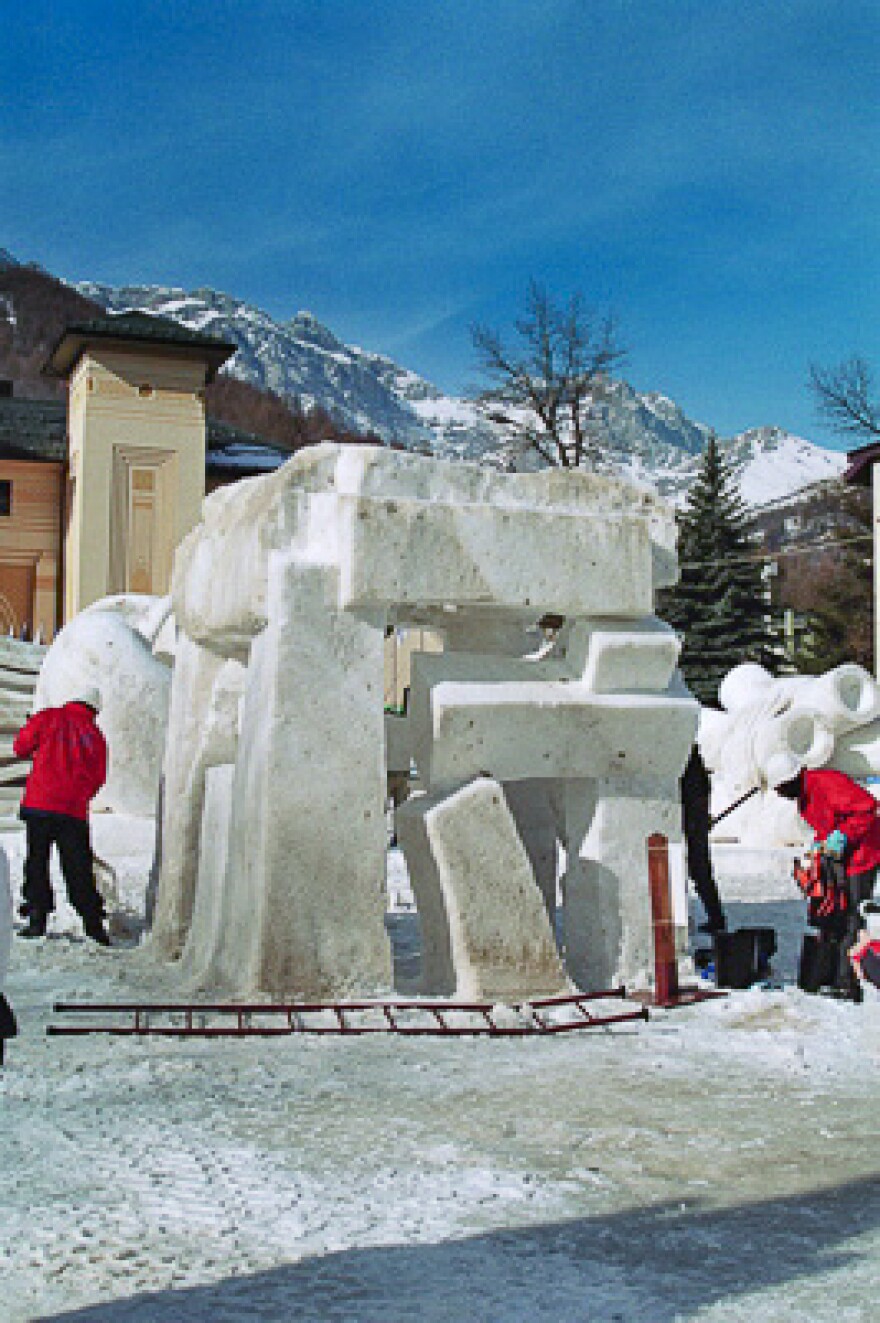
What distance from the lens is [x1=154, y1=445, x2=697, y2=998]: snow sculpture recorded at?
18.2ft

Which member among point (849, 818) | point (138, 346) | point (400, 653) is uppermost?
point (138, 346)

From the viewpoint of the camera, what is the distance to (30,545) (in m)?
30.7

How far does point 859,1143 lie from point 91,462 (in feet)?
87.0

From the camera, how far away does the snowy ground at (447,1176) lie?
273 cm

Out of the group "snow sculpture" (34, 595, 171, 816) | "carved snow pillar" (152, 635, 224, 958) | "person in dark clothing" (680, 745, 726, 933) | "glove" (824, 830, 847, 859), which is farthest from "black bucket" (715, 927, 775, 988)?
"snow sculpture" (34, 595, 171, 816)

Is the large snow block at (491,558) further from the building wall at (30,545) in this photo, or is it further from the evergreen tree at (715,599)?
the building wall at (30,545)

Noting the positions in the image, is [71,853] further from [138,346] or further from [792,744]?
[138,346]

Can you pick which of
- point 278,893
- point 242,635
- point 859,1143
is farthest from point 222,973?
point 859,1143

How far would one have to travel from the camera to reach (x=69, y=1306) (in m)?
2.63

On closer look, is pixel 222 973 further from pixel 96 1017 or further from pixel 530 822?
pixel 530 822

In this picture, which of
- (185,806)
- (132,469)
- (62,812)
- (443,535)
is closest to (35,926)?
(62,812)

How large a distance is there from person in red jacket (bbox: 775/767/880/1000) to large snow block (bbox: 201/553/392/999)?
2059mm

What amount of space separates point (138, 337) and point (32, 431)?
14.2 ft

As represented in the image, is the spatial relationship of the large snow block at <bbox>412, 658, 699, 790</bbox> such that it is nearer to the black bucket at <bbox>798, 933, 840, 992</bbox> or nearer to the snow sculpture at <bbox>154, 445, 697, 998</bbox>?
the snow sculpture at <bbox>154, 445, 697, 998</bbox>
